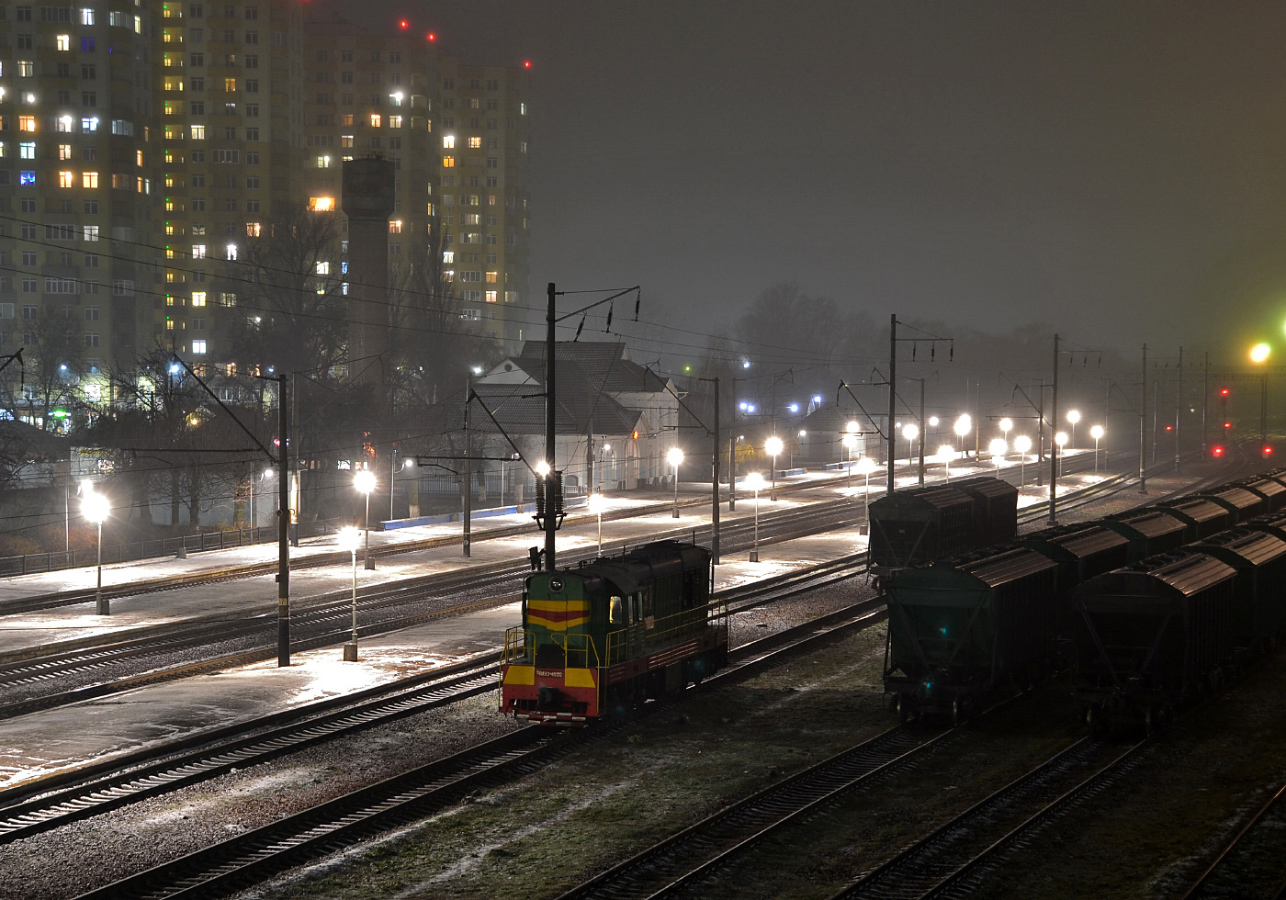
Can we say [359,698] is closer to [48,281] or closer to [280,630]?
[280,630]

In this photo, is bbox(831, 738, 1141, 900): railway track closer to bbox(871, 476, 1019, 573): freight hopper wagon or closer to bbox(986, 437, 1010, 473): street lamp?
bbox(871, 476, 1019, 573): freight hopper wagon

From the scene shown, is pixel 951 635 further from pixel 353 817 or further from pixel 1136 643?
pixel 353 817

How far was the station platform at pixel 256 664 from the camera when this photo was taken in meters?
24.5

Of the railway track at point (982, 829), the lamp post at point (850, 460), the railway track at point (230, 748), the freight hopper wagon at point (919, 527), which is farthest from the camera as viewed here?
the lamp post at point (850, 460)

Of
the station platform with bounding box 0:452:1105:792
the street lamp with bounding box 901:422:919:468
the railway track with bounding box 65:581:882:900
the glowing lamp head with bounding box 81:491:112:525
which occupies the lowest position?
the station platform with bounding box 0:452:1105:792

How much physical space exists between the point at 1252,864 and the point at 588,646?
450 inches

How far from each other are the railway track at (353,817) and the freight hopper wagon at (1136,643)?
8.48 metres

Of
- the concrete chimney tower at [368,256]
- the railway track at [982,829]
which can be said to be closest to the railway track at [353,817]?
the railway track at [982,829]

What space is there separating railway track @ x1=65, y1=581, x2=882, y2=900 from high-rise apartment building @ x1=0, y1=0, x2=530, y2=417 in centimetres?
8338

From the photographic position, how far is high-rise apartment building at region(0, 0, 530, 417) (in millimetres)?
133000

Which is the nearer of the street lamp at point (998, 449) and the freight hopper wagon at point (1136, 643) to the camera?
the freight hopper wagon at point (1136, 643)

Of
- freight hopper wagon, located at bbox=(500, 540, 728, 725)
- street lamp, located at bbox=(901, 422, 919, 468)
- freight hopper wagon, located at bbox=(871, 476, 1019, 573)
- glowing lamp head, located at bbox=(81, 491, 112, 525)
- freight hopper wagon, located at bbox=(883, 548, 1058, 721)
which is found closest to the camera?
freight hopper wagon, located at bbox=(500, 540, 728, 725)

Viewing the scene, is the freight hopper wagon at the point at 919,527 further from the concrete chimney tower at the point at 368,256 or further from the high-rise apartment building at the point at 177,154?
the high-rise apartment building at the point at 177,154

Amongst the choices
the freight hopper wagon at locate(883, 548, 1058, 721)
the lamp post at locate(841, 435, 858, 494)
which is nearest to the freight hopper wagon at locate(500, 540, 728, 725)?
the freight hopper wagon at locate(883, 548, 1058, 721)
